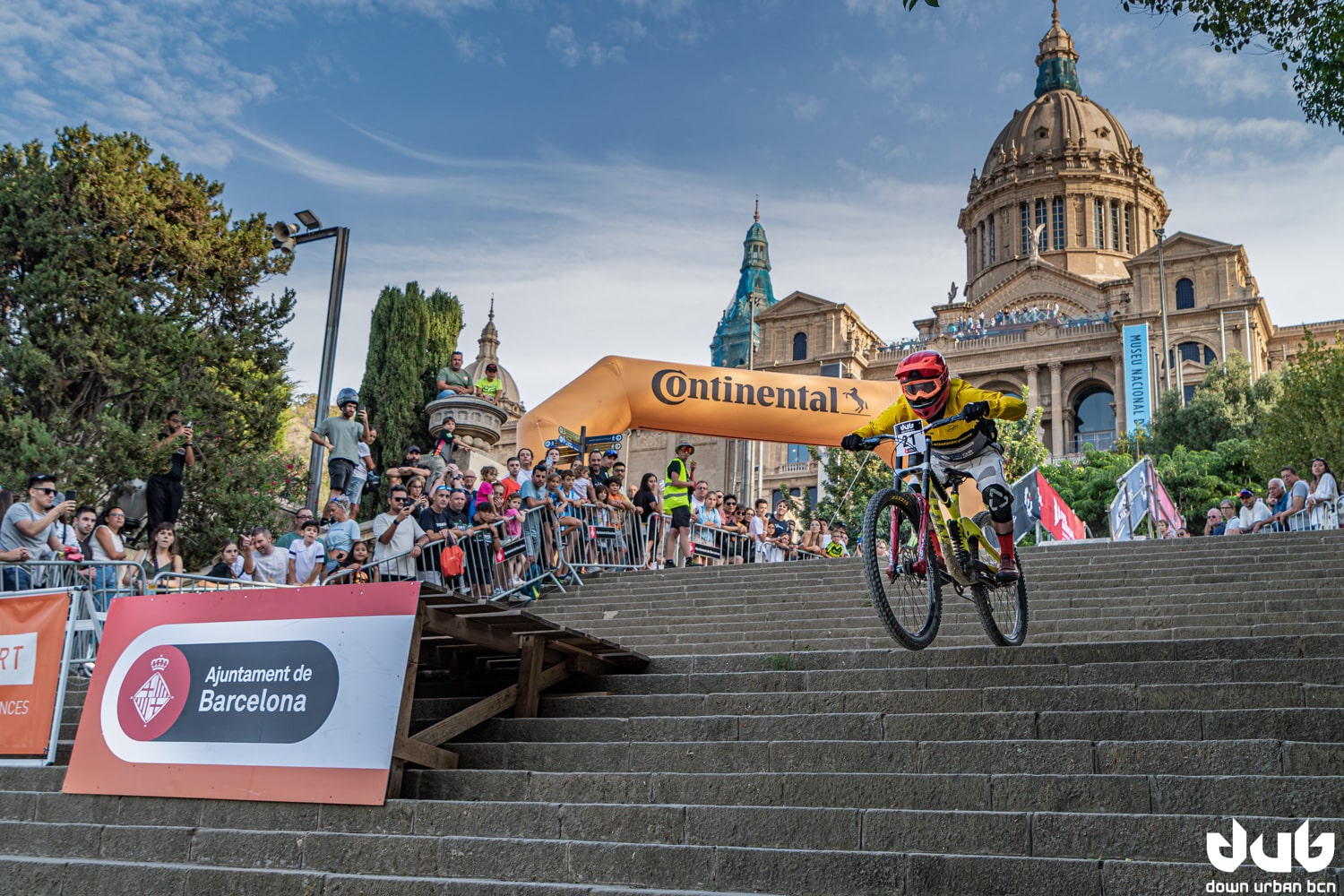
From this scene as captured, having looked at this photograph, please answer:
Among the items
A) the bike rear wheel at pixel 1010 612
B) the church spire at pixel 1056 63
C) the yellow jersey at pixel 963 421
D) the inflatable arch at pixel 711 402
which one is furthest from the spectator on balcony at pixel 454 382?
the church spire at pixel 1056 63

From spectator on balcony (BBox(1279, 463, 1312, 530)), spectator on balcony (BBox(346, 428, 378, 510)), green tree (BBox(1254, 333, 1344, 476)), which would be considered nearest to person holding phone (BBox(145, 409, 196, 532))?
spectator on balcony (BBox(346, 428, 378, 510))

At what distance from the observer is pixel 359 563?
1116 centimetres

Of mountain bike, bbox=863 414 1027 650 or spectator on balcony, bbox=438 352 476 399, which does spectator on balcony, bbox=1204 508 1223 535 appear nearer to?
spectator on balcony, bbox=438 352 476 399

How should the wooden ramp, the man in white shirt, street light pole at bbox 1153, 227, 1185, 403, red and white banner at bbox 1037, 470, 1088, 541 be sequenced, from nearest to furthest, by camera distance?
the wooden ramp → the man in white shirt → red and white banner at bbox 1037, 470, 1088, 541 → street light pole at bbox 1153, 227, 1185, 403

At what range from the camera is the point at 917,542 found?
721 cm

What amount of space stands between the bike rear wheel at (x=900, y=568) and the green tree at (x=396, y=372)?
21.0 meters

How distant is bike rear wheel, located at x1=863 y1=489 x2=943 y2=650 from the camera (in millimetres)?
6844

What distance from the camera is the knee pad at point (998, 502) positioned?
Result: 759cm

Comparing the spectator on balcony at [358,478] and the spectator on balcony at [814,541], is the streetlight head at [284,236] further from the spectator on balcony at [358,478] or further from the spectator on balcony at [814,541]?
the spectator on balcony at [814,541]

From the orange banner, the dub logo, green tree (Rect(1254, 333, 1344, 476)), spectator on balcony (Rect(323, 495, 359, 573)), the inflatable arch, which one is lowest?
the dub logo

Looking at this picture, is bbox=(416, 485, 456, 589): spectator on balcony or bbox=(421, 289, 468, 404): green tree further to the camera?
bbox=(421, 289, 468, 404): green tree

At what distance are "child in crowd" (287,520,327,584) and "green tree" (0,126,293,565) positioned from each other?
614cm

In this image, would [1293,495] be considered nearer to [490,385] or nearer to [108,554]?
[490,385]

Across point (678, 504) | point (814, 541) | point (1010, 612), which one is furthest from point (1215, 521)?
point (1010, 612)
